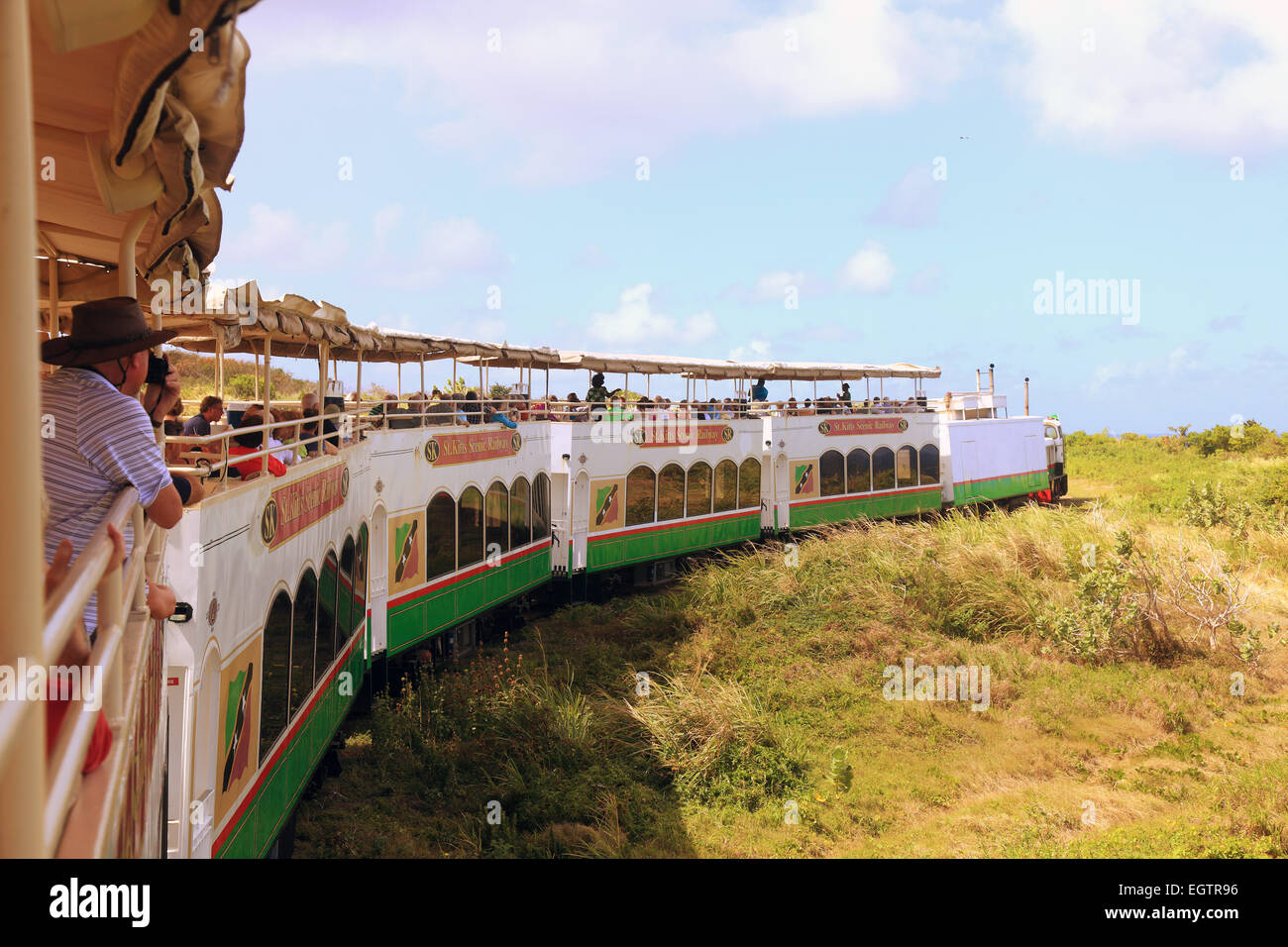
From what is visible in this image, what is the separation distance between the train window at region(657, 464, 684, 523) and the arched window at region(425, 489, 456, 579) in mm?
6751

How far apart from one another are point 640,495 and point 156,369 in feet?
47.3

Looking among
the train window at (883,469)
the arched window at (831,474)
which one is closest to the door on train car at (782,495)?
the arched window at (831,474)

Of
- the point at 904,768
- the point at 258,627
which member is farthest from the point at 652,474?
the point at 258,627

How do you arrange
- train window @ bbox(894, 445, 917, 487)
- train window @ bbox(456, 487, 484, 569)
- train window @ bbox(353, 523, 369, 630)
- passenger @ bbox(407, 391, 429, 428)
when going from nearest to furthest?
train window @ bbox(353, 523, 369, 630) < passenger @ bbox(407, 391, 429, 428) < train window @ bbox(456, 487, 484, 569) < train window @ bbox(894, 445, 917, 487)

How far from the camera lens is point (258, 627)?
5.59 metres

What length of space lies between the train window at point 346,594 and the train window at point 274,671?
1.72m

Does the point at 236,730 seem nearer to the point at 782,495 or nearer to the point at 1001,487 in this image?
the point at 782,495

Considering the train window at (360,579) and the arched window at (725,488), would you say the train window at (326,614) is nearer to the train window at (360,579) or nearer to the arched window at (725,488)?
the train window at (360,579)

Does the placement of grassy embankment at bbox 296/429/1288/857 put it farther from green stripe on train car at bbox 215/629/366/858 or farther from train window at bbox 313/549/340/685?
train window at bbox 313/549/340/685

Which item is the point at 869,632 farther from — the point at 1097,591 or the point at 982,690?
the point at 1097,591

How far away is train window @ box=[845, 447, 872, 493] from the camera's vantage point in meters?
22.7

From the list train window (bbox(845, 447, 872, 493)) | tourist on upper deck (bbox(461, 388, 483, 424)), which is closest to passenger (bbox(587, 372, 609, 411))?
tourist on upper deck (bbox(461, 388, 483, 424))
